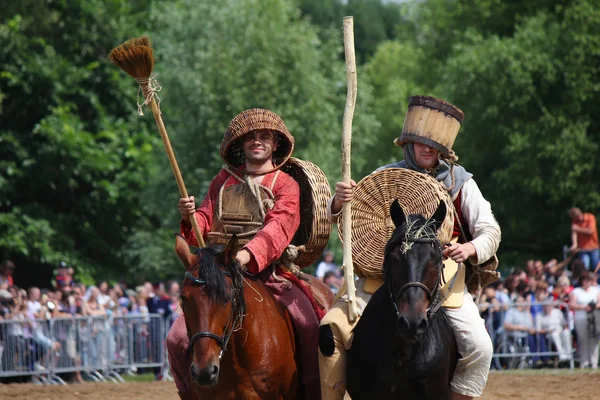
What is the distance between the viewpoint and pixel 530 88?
3203 cm

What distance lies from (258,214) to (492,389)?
751cm

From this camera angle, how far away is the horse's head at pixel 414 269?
6993 millimetres

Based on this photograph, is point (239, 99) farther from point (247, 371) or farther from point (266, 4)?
point (247, 371)

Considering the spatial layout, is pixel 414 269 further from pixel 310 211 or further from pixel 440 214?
pixel 310 211

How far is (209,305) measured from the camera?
23.9 ft

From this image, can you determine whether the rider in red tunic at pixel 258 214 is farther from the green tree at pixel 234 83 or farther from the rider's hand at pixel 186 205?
the green tree at pixel 234 83

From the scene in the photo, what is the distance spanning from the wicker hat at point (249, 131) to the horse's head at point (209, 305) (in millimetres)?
1433

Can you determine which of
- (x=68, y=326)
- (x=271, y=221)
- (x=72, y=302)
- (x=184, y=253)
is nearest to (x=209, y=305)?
(x=184, y=253)

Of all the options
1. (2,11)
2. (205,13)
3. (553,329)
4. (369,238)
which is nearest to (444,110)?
(369,238)

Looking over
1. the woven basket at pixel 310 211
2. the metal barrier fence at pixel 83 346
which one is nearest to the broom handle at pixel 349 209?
the woven basket at pixel 310 211

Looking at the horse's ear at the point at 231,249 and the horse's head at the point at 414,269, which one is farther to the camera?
the horse's ear at the point at 231,249

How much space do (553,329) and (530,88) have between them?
1484 centimetres

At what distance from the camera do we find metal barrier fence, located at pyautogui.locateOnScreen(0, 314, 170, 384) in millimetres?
19000

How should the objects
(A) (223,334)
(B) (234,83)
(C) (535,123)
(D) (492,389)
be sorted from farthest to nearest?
(B) (234,83) < (C) (535,123) < (D) (492,389) < (A) (223,334)
